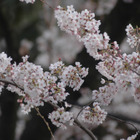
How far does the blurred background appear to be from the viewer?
3.45m

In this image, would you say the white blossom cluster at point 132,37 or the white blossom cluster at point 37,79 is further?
the white blossom cluster at point 132,37

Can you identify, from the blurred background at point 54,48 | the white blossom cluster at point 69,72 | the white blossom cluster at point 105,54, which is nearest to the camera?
the white blossom cluster at point 105,54

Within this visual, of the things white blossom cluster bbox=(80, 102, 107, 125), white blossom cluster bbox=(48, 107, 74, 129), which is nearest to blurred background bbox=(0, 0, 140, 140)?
white blossom cluster bbox=(80, 102, 107, 125)

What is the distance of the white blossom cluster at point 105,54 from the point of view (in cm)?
160

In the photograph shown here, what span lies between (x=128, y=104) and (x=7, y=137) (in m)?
3.02

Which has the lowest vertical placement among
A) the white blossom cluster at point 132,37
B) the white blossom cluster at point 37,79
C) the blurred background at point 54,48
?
the white blossom cluster at point 37,79

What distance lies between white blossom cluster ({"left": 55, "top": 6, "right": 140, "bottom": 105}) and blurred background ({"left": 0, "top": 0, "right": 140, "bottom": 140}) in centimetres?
94

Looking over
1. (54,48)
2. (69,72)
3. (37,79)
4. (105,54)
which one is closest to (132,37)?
(105,54)

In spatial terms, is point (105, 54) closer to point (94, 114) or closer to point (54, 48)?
point (94, 114)

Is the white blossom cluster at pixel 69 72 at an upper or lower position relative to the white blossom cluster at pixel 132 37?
lower

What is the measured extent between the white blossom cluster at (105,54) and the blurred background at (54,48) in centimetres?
94

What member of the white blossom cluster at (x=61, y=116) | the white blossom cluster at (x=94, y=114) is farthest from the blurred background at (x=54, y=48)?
the white blossom cluster at (x=61, y=116)

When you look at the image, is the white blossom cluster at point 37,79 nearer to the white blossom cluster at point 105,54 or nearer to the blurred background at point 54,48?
the white blossom cluster at point 105,54

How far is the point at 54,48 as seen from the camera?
6797 mm
